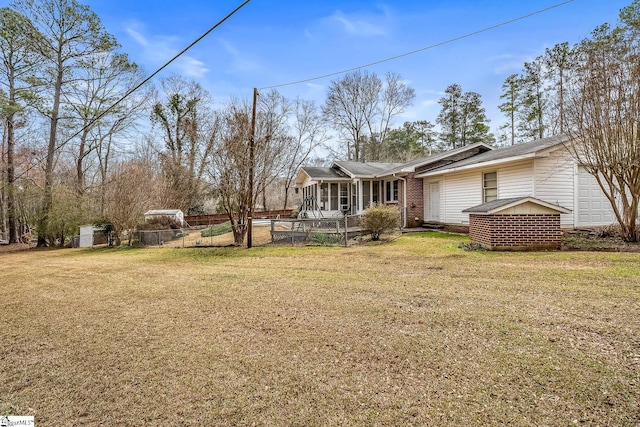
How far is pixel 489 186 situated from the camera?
40.4 ft

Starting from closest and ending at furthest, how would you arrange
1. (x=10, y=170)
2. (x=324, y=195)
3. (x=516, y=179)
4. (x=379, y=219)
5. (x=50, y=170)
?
(x=516, y=179) → (x=379, y=219) → (x=10, y=170) → (x=50, y=170) → (x=324, y=195)

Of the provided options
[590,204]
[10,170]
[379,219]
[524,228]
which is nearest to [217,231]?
[379,219]

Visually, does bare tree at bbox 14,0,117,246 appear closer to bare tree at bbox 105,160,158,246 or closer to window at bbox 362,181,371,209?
bare tree at bbox 105,160,158,246

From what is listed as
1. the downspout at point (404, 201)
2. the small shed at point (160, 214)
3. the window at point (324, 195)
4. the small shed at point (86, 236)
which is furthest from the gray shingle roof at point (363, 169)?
the small shed at point (86, 236)

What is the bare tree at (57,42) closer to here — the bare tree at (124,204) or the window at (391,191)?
the bare tree at (124,204)

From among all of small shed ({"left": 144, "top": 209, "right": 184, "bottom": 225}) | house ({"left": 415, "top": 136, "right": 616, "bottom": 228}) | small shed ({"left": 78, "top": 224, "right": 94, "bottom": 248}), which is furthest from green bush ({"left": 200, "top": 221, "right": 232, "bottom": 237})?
house ({"left": 415, "top": 136, "right": 616, "bottom": 228})

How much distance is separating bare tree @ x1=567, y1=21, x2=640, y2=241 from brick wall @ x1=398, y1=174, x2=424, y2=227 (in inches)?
261

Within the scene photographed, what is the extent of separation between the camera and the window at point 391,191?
1736 centimetres

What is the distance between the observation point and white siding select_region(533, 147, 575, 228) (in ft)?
34.3

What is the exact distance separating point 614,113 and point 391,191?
991cm

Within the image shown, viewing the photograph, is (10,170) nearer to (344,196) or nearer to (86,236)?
(86,236)

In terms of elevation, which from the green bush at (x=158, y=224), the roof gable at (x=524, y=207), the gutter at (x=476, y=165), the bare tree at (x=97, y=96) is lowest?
the green bush at (x=158, y=224)

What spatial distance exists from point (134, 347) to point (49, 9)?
70.1 ft

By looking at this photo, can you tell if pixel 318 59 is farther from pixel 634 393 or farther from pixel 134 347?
pixel 634 393
